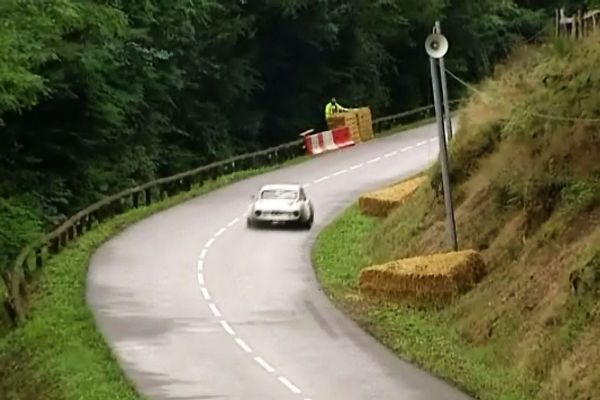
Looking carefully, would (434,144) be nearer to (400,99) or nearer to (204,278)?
(400,99)

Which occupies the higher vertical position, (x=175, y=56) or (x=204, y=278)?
(x=175, y=56)

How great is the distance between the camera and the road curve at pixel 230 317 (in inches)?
912

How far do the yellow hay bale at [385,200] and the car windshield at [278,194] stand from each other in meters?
2.22

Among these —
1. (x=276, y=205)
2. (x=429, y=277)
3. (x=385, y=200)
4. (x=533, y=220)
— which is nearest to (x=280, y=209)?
(x=276, y=205)

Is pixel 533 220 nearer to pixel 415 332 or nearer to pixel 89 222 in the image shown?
pixel 415 332

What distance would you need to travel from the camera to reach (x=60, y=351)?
2619cm

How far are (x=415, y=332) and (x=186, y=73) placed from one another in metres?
37.5

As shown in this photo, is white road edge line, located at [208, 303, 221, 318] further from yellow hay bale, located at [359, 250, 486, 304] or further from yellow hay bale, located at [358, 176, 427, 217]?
yellow hay bale, located at [358, 176, 427, 217]

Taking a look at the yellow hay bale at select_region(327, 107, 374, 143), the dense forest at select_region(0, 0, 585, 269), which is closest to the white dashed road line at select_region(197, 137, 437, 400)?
the dense forest at select_region(0, 0, 585, 269)

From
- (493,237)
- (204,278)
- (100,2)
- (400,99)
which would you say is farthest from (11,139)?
(400,99)

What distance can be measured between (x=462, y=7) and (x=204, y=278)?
4796 cm

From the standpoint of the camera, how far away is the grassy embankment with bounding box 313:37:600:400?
22203mm

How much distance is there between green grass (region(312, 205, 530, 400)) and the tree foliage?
9.36 m

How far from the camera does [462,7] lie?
77.9 m
